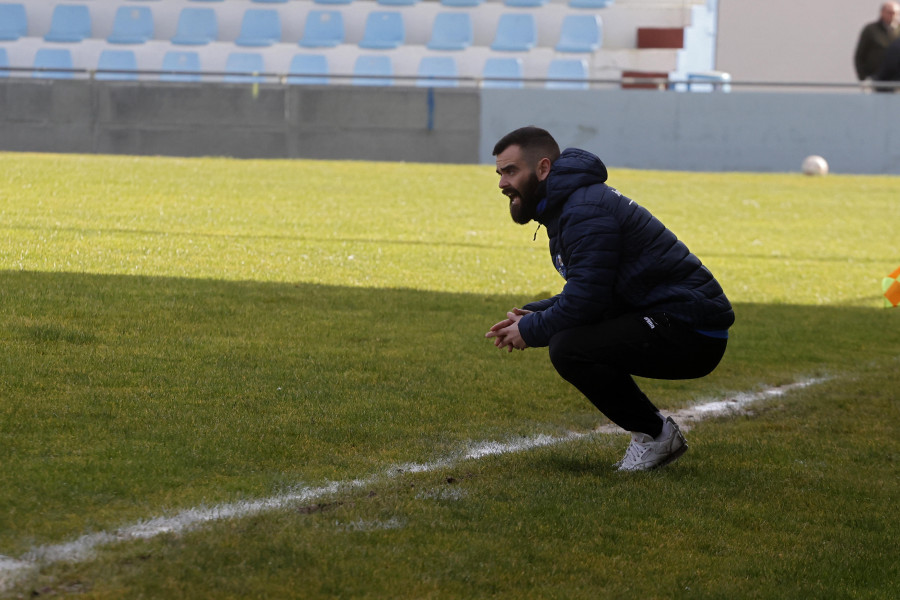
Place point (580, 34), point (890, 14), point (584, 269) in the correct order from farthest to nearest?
point (580, 34) < point (890, 14) < point (584, 269)

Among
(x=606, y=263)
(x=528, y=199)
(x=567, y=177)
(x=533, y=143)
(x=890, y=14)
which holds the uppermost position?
(x=890, y=14)

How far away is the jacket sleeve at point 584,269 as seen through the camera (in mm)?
4520

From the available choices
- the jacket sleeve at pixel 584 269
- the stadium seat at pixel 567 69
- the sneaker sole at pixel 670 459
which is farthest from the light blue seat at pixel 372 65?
the jacket sleeve at pixel 584 269

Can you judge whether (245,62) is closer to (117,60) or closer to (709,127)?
(117,60)

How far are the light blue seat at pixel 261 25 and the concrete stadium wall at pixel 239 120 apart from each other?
6.23 meters

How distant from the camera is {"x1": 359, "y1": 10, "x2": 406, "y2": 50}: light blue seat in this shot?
29594mm

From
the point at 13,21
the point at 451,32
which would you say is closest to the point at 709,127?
the point at 451,32

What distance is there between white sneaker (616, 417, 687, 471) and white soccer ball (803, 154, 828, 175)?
65.5 feet

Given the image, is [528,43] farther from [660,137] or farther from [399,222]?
[399,222]

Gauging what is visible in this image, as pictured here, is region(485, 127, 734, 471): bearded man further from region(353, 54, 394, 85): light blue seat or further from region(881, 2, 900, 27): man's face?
region(353, 54, 394, 85): light blue seat

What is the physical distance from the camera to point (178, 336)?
690 cm

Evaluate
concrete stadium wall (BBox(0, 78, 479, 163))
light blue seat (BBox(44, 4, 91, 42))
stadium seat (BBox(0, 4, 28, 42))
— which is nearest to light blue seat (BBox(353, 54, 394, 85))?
concrete stadium wall (BBox(0, 78, 479, 163))

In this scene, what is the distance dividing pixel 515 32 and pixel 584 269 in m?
26.2

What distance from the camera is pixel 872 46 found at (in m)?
23.8
